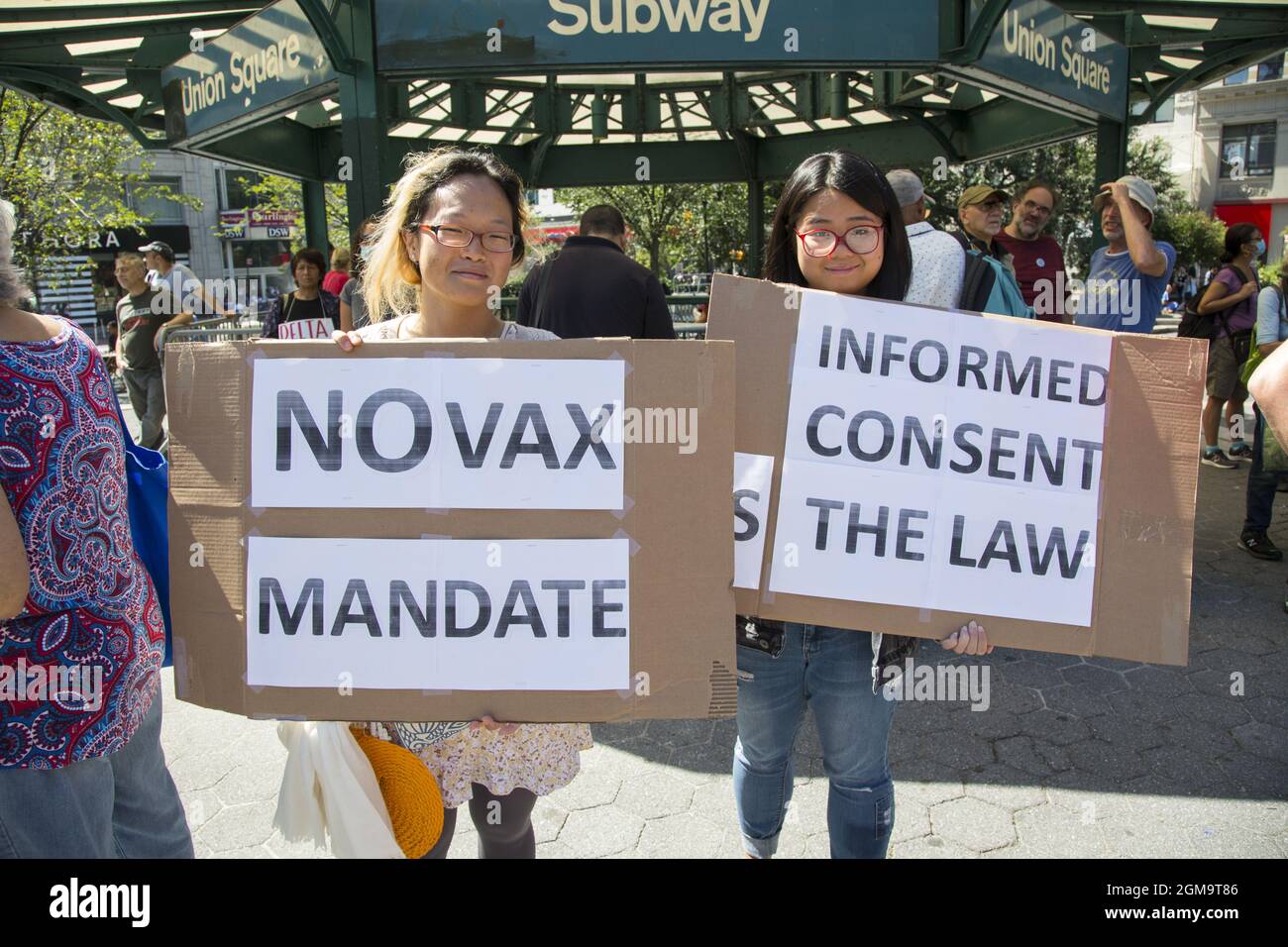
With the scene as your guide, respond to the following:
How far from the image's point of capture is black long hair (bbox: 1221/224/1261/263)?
7.46m

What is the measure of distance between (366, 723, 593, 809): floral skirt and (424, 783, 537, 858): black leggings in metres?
0.03

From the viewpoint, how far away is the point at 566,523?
77.3 inches

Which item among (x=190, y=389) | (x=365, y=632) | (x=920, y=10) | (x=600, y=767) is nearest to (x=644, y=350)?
(x=365, y=632)

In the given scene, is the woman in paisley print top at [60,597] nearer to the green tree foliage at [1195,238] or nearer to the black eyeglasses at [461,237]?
the black eyeglasses at [461,237]

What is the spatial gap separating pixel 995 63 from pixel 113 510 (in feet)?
12.7

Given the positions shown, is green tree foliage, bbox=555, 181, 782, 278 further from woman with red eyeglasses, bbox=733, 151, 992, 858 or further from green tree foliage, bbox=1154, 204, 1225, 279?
green tree foliage, bbox=1154, 204, 1225, 279

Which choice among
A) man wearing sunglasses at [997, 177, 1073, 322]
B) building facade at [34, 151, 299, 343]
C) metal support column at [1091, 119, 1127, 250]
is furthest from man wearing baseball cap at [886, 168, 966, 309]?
building facade at [34, 151, 299, 343]

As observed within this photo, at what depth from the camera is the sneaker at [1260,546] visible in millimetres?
5802

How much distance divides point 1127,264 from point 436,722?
4848 mm

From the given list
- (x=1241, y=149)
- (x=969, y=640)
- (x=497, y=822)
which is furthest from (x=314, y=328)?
(x=1241, y=149)

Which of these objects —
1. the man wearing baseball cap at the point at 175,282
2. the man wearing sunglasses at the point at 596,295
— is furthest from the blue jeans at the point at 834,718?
the man wearing baseball cap at the point at 175,282

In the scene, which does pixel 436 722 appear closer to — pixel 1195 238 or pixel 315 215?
pixel 315 215

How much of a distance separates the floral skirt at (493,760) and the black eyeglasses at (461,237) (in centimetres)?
111
